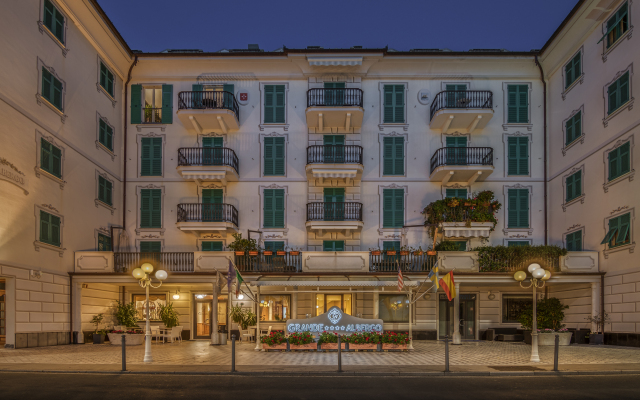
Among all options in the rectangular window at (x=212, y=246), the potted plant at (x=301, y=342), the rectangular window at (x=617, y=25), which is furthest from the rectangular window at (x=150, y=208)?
the rectangular window at (x=617, y=25)

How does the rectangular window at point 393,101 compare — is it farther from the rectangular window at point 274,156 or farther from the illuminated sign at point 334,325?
the illuminated sign at point 334,325

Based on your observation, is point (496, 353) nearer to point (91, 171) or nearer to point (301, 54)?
point (301, 54)

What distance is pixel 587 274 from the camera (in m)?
22.8

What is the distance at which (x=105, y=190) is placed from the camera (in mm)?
25891

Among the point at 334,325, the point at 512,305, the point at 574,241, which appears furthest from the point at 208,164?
the point at 574,241

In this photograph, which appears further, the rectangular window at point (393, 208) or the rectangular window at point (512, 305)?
the rectangular window at point (393, 208)

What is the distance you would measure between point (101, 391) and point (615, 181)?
1974 cm

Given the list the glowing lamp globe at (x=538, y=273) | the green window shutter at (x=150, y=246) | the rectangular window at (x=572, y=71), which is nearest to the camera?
the glowing lamp globe at (x=538, y=273)

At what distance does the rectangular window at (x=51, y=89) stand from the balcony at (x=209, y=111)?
19.4 ft

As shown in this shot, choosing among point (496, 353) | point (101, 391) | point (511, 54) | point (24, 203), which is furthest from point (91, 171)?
point (511, 54)

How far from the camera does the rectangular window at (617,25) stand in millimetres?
20719

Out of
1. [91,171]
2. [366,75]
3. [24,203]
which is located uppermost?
[366,75]

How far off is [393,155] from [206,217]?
989 centimetres

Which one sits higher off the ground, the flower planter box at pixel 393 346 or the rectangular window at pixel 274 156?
the rectangular window at pixel 274 156
